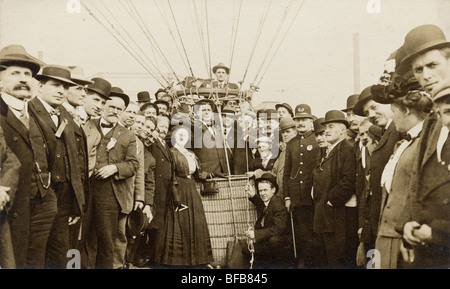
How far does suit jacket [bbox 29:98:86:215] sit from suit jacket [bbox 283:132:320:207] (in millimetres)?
2158

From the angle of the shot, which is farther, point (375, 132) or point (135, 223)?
point (135, 223)

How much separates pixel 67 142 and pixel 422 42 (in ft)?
11.6

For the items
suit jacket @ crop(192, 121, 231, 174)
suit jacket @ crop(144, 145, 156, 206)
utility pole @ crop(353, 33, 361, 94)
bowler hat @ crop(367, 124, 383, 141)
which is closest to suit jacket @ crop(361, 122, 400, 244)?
bowler hat @ crop(367, 124, 383, 141)

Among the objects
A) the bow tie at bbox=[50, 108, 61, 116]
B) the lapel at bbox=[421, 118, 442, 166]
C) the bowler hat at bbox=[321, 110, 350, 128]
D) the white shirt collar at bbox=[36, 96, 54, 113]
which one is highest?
the white shirt collar at bbox=[36, 96, 54, 113]

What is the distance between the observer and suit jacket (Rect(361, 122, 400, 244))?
5477 mm

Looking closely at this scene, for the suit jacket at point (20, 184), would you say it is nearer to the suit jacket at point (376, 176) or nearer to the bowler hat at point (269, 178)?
the bowler hat at point (269, 178)

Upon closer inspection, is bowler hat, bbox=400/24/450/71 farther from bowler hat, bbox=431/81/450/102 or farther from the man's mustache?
the man's mustache

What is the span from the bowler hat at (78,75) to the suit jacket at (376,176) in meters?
3.07

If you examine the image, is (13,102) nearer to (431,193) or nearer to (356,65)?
(356,65)

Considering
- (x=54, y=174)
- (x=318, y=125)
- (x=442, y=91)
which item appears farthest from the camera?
(x=318, y=125)

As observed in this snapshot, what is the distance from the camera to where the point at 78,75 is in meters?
6.13

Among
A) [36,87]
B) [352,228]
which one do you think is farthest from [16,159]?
[352,228]

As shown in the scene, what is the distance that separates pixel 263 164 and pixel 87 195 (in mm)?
1931

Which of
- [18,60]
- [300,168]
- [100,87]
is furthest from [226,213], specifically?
[18,60]
